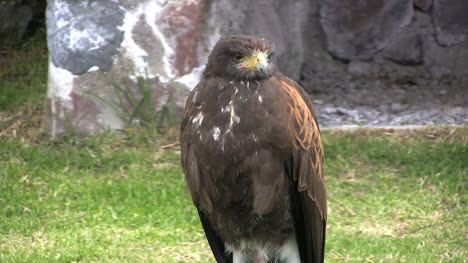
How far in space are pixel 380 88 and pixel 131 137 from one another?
2.37 meters

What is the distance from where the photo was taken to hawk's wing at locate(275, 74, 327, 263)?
337cm

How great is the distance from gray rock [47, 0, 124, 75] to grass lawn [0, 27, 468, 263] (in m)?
0.60

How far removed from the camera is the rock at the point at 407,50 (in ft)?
23.4

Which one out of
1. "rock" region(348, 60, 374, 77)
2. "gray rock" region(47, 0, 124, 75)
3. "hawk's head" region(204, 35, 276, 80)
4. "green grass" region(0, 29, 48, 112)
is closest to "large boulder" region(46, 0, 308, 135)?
"gray rock" region(47, 0, 124, 75)

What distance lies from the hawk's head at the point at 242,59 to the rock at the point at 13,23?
428cm

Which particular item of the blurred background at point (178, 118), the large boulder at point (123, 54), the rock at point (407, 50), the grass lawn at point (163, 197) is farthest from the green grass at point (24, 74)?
the rock at point (407, 50)

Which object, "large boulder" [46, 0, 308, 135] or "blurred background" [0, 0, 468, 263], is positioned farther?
"large boulder" [46, 0, 308, 135]

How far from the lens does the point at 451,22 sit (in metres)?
7.08

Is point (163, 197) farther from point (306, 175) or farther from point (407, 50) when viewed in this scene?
point (407, 50)

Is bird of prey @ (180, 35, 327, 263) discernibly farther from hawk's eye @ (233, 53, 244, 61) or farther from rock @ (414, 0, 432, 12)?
rock @ (414, 0, 432, 12)

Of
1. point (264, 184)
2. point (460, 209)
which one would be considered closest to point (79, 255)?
point (264, 184)

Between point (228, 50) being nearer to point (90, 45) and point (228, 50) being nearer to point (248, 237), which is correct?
point (248, 237)

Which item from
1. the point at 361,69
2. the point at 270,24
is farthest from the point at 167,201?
the point at 361,69

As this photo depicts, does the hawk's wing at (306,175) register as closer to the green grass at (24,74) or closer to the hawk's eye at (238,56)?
the hawk's eye at (238,56)
